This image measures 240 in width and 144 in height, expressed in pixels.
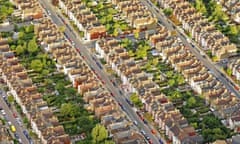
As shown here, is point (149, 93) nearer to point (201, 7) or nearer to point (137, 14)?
point (137, 14)

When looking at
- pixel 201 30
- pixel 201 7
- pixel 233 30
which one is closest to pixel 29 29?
pixel 201 30

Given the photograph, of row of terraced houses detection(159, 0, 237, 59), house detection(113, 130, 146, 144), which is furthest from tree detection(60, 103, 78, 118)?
row of terraced houses detection(159, 0, 237, 59)

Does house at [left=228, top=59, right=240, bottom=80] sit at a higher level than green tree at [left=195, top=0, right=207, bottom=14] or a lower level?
lower

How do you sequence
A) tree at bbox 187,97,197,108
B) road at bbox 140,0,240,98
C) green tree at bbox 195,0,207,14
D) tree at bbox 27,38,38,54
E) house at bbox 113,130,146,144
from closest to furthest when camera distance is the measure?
house at bbox 113,130,146,144 < tree at bbox 187,97,197,108 < road at bbox 140,0,240,98 < tree at bbox 27,38,38,54 < green tree at bbox 195,0,207,14

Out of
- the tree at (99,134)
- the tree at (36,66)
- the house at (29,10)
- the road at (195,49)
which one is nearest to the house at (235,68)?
the road at (195,49)

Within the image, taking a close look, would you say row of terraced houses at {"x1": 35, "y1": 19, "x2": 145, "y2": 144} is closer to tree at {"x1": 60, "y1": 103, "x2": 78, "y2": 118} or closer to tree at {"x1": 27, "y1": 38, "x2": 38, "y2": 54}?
tree at {"x1": 27, "y1": 38, "x2": 38, "y2": 54}

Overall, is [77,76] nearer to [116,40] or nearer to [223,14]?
[116,40]

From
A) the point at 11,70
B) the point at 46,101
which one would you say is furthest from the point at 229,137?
the point at 11,70
